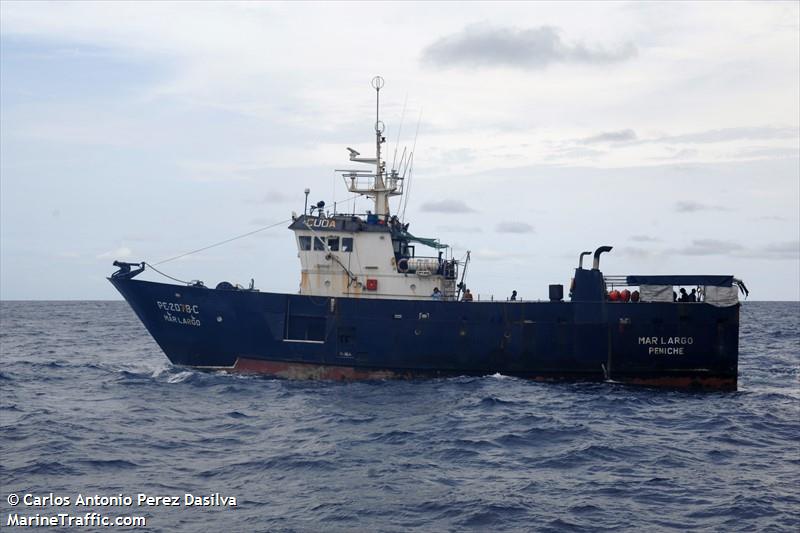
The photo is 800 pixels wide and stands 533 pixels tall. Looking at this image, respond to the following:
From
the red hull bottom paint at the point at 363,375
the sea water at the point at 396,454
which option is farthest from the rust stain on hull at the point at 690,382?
the sea water at the point at 396,454

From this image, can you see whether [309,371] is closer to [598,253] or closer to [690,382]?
[598,253]

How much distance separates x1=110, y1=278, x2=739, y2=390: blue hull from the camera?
87.4 feet

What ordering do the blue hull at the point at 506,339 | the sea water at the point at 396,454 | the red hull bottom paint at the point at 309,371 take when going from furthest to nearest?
1. the red hull bottom paint at the point at 309,371
2. the blue hull at the point at 506,339
3. the sea water at the point at 396,454

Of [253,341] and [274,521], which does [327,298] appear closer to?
[253,341]

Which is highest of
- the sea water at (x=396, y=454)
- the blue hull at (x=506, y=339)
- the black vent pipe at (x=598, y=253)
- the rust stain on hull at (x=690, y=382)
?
the black vent pipe at (x=598, y=253)

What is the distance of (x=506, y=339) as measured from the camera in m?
26.9

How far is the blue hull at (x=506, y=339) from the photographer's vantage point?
26641 mm

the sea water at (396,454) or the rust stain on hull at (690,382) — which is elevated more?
the rust stain on hull at (690,382)

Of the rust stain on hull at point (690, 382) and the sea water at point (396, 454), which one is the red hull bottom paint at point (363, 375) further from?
the sea water at point (396, 454)

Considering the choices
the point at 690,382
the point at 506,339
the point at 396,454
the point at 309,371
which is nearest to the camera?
the point at 396,454

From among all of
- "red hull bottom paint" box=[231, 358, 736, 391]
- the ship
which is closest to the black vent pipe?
the ship

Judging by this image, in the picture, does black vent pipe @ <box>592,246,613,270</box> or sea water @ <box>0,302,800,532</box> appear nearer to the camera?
sea water @ <box>0,302,800,532</box>

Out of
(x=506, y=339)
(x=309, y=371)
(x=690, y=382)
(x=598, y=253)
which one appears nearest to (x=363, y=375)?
(x=309, y=371)

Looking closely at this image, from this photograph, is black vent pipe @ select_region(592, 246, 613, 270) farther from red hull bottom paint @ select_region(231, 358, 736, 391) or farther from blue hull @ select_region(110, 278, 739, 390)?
red hull bottom paint @ select_region(231, 358, 736, 391)
